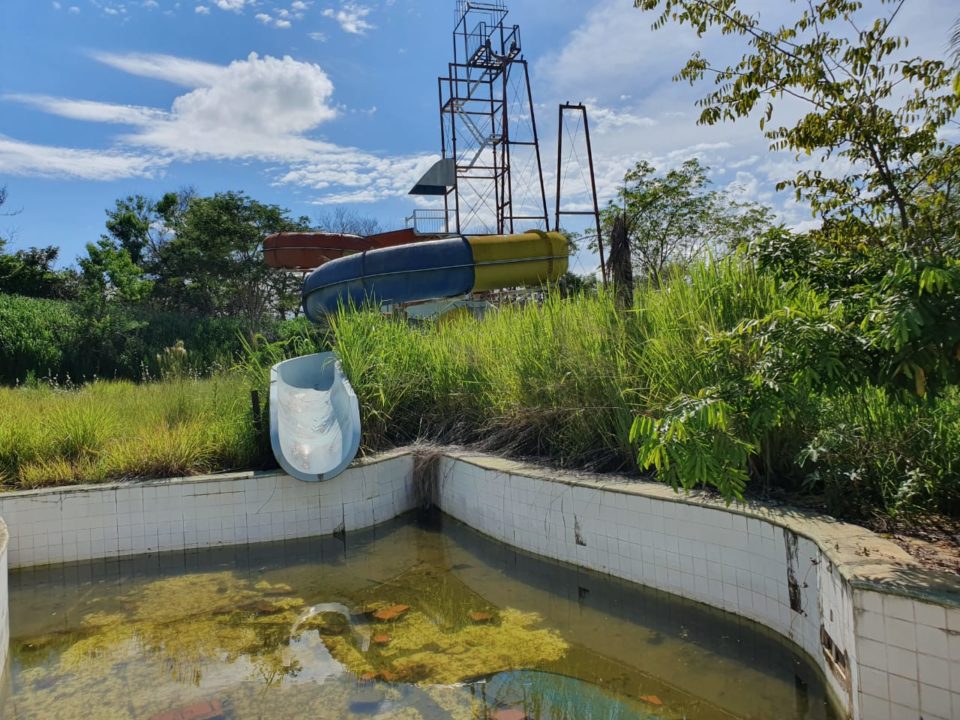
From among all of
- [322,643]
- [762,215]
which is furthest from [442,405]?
[762,215]

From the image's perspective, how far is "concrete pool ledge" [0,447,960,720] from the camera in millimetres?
2293

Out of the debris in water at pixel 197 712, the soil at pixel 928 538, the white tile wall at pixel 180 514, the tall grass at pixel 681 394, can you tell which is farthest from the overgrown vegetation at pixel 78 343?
the soil at pixel 928 538

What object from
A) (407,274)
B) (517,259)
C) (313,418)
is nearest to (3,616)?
(313,418)

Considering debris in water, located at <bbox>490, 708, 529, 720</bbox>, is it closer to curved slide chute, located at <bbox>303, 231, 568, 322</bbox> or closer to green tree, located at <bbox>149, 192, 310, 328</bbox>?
curved slide chute, located at <bbox>303, 231, 568, 322</bbox>

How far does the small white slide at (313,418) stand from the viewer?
5.26 metres

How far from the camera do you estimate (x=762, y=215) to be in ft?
49.0

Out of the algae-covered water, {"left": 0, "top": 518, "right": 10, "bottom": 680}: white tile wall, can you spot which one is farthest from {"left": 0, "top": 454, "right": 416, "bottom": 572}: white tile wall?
{"left": 0, "top": 518, "right": 10, "bottom": 680}: white tile wall

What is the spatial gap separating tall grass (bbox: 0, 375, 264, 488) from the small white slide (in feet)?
1.12

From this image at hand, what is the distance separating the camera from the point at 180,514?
16.6 feet

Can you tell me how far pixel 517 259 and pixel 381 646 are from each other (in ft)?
28.2

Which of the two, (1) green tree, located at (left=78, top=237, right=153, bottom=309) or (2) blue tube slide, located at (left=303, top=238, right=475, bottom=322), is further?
(1) green tree, located at (left=78, top=237, right=153, bottom=309)

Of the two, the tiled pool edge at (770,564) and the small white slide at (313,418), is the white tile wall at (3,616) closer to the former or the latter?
the small white slide at (313,418)

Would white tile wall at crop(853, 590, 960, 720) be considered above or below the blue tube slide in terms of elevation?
below

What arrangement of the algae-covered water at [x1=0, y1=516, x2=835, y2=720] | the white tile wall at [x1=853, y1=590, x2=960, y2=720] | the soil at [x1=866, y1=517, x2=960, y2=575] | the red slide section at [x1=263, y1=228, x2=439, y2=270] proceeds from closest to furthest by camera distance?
the white tile wall at [x1=853, y1=590, x2=960, y2=720] → the soil at [x1=866, y1=517, x2=960, y2=575] → the algae-covered water at [x1=0, y1=516, x2=835, y2=720] → the red slide section at [x1=263, y1=228, x2=439, y2=270]
